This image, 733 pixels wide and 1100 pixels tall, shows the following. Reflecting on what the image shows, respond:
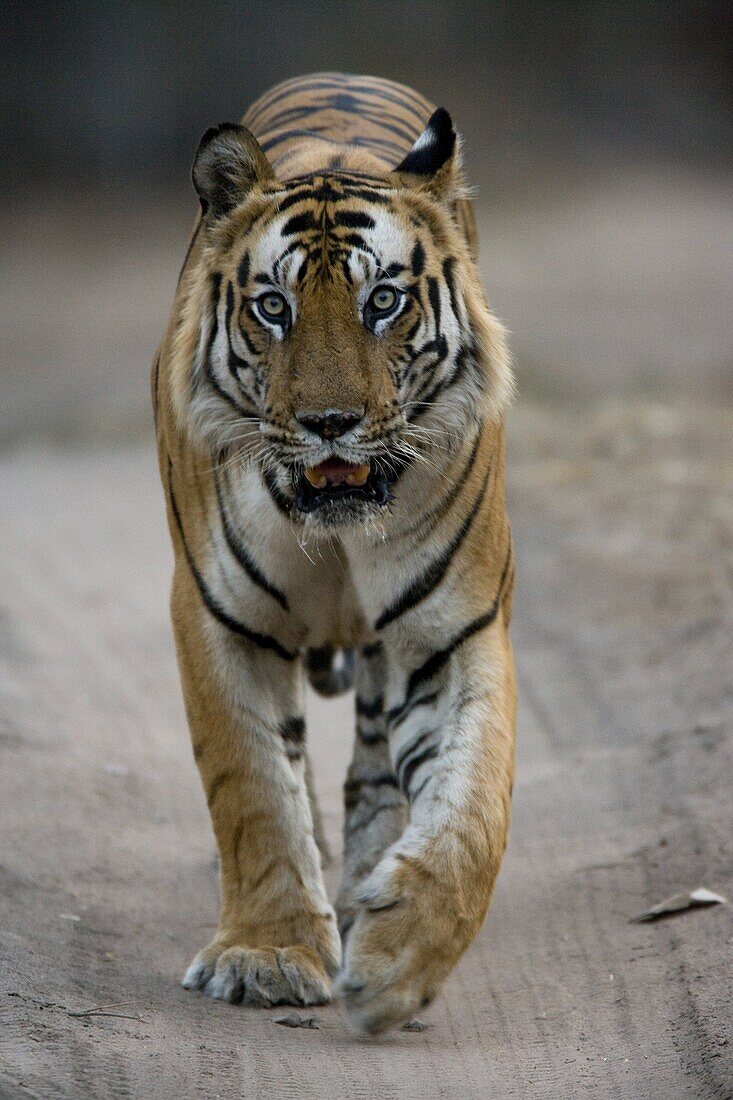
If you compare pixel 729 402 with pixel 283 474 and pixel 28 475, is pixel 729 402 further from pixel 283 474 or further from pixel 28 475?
pixel 283 474

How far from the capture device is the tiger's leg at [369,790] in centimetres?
337

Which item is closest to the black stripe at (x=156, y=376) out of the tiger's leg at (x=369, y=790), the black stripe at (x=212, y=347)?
the black stripe at (x=212, y=347)

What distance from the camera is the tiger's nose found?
8.10 feet

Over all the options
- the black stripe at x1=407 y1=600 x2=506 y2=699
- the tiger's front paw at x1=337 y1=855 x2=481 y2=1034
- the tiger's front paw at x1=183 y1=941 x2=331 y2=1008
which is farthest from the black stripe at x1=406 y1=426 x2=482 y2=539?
the tiger's front paw at x1=183 y1=941 x2=331 y2=1008

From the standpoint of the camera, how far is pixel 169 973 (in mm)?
2949

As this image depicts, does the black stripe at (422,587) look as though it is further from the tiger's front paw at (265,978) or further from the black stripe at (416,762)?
the tiger's front paw at (265,978)

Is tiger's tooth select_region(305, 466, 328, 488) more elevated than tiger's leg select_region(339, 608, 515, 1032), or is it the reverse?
A: tiger's tooth select_region(305, 466, 328, 488)

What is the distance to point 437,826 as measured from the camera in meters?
2.55

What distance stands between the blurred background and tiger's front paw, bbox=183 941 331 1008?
701 cm

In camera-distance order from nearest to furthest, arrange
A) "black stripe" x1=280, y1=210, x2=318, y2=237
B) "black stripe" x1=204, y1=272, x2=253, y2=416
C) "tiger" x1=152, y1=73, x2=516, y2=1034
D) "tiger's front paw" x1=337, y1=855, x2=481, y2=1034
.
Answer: "tiger's front paw" x1=337, y1=855, x2=481, y2=1034, "tiger" x1=152, y1=73, x2=516, y2=1034, "black stripe" x1=280, y1=210, x2=318, y2=237, "black stripe" x1=204, y1=272, x2=253, y2=416

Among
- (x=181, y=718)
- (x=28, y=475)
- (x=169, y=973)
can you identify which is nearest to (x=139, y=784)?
(x=181, y=718)

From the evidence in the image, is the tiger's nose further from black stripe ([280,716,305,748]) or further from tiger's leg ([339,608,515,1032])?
black stripe ([280,716,305,748])

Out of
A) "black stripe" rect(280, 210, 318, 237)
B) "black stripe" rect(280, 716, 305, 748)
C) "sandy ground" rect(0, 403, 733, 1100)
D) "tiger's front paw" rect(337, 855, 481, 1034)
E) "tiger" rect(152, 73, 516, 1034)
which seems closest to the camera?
"tiger's front paw" rect(337, 855, 481, 1034)

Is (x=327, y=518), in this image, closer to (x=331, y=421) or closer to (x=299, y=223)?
(x=331, y=421)
